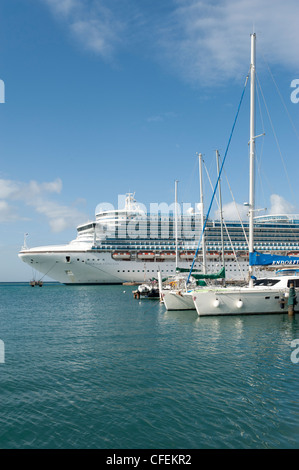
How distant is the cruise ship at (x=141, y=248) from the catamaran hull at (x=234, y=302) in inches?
1524

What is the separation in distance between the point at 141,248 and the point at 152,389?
59.6 metres

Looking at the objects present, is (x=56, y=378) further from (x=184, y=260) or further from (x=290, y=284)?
(x=184, y=260)

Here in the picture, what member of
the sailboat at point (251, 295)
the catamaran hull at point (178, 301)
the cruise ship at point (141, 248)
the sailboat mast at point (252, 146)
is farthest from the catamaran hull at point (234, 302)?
the cruise ship at point (141, 248)

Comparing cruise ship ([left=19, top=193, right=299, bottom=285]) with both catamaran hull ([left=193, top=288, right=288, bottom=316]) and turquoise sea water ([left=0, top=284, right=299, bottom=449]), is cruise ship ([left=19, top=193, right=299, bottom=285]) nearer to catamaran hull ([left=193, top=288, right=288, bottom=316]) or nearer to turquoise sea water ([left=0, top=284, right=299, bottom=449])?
catamaran hull ([left=193, top=288, right=288, bottom=316])

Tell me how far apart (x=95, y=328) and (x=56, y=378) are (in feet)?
32.7

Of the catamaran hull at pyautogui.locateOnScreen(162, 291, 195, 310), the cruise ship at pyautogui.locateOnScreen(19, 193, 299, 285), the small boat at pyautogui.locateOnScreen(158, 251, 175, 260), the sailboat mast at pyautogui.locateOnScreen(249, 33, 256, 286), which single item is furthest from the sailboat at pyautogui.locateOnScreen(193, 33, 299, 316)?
the small boat at pyautogui.locateOnScreen(158, 251, 175, 260)

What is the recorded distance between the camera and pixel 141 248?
232 feet

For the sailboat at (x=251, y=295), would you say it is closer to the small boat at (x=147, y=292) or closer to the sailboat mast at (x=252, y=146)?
the sailboat mast at (x=252, y=146)

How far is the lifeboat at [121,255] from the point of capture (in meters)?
68.9

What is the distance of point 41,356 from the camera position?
604 inches

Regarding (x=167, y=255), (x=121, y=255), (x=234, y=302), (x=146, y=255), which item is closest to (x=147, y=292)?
(x=234, y=302)

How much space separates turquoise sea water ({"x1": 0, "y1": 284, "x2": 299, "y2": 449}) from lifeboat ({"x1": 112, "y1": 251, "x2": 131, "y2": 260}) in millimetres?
47950
